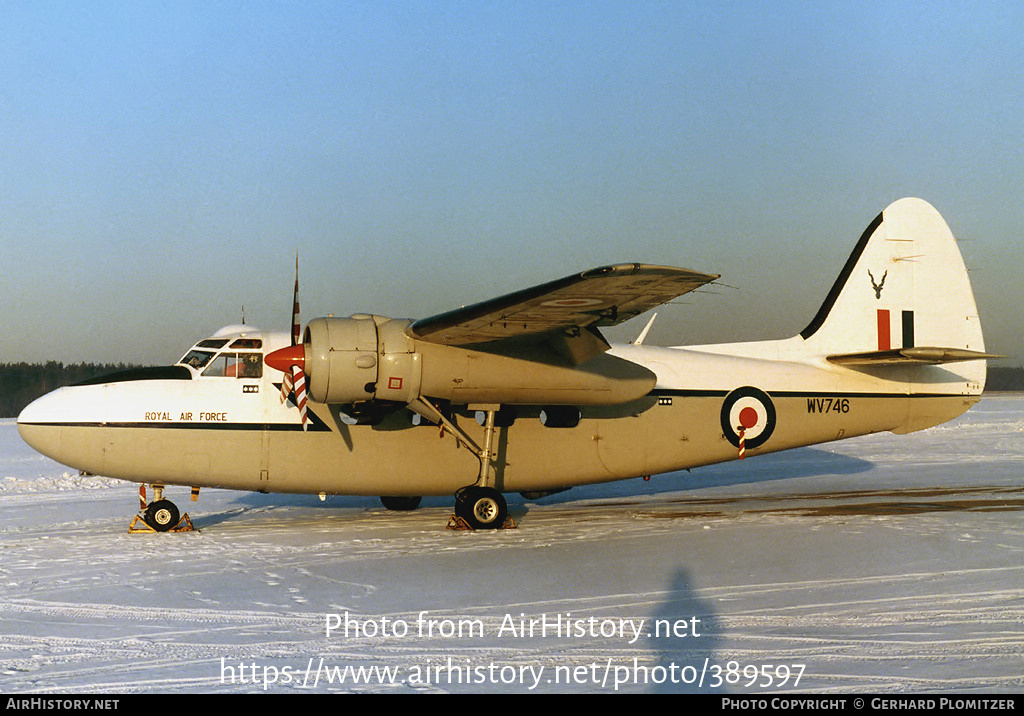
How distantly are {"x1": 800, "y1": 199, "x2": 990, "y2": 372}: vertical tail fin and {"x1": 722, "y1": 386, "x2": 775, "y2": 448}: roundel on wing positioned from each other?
5.12 feet

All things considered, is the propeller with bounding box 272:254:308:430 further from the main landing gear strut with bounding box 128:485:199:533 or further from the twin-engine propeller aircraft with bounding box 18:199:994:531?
the main landing gear strut with bounding box 128:485:199:533

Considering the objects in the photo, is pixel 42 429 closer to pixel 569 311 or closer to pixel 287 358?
pixel 287 358

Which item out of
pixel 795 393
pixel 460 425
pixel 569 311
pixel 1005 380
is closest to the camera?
pixel 569 311

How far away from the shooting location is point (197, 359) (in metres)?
10.9

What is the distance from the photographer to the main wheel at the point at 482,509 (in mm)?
10797

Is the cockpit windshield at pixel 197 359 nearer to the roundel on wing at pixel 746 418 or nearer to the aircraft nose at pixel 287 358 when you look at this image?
the aircraft nose at pixel 287 358

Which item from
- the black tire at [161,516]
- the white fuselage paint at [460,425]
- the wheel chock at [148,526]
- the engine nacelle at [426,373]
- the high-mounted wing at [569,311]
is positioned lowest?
the wheel chock at [148,526]

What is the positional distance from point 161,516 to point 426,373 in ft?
12.6

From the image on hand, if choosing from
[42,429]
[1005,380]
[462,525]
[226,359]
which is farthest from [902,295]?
[1005,380]

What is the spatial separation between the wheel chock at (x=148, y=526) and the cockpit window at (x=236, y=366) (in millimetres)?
1879

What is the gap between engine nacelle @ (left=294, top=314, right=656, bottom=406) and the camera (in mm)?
9969

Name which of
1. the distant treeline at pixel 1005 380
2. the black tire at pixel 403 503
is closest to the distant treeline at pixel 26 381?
the black tire at pixel 403 503

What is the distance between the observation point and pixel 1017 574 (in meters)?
7.74

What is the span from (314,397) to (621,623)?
5018mm
